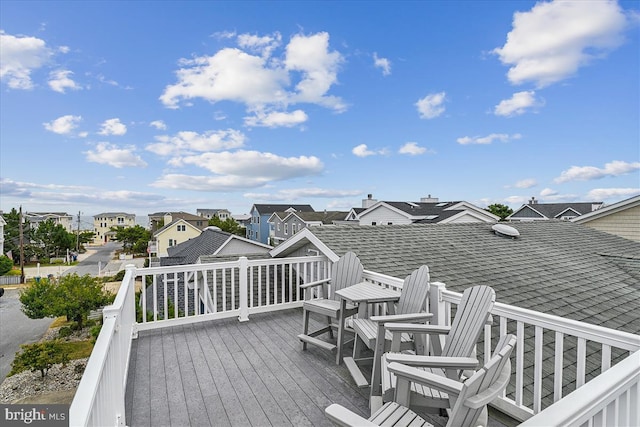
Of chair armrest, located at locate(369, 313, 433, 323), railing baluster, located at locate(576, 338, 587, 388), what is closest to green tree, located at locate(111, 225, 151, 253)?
chair armrest, located at locate(369, 313, 433, 323)

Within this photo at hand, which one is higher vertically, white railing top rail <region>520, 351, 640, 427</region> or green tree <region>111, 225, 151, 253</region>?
white railing top rail <region>520, 351, 640, 427</region>

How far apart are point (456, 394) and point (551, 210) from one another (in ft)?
123

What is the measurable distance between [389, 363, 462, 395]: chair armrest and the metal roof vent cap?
852 centimetres

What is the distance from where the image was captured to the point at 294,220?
33.9m

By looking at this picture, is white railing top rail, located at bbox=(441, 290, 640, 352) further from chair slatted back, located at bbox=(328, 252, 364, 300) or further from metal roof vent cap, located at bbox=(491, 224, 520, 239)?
metal roof vent cap, located at bbox=(491, 224, 520, 239)

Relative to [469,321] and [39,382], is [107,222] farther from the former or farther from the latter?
[469,321]

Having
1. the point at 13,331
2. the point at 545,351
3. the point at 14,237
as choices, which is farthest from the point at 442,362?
the point at 14,237

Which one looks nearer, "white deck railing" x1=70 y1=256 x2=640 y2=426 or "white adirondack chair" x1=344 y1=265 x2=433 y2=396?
"white deck railing" x1=70 y1=256 x2=640 y2=426

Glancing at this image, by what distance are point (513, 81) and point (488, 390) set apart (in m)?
11.9

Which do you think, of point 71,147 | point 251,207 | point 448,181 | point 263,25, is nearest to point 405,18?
point 263,25

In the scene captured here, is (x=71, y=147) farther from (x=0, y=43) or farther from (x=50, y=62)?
(x=0, y=43)

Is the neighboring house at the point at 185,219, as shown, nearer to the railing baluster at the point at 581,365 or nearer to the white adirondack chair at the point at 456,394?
the white adirondack chair at the point at 456,394

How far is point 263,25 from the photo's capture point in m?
10.6

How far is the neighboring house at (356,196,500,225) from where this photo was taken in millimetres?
21125
